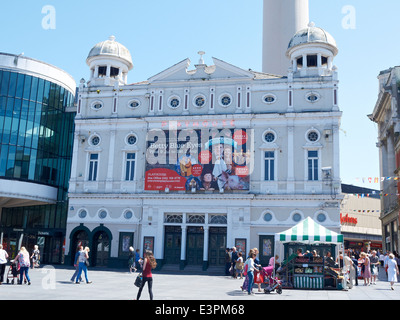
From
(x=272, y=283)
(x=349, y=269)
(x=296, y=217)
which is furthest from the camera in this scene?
(x=296, y=217)

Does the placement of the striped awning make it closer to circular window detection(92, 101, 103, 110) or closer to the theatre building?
the theatre building

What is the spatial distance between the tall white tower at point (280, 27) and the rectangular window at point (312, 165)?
30.9m

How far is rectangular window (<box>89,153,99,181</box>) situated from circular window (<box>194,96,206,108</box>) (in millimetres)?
9381

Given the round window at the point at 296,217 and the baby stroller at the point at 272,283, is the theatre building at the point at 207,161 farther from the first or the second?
the baby stroller at the point at 272,283

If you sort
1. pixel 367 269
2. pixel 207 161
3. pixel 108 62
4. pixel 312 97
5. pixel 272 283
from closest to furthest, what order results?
pixel 272 283, pixel 367 269, pixel 207 161, pixel 312 97, pixel 108 62

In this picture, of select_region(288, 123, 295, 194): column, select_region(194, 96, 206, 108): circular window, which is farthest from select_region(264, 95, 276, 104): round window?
select_region(194, 96, 206, 108): circular window

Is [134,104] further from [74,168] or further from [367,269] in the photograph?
[367,269]

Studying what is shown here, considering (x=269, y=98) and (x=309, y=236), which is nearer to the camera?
(x=309, y=236)

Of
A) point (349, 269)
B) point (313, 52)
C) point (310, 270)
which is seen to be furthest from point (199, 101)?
point (310, 270)

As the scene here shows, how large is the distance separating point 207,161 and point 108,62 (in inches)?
518

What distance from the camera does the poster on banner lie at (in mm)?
34375

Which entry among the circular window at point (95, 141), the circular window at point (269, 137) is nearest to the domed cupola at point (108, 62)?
the circular window at point (95, 141)

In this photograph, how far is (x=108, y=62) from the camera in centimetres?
3969
